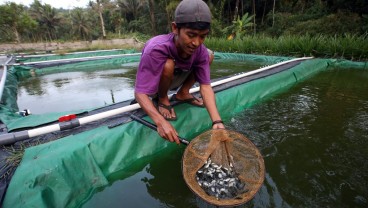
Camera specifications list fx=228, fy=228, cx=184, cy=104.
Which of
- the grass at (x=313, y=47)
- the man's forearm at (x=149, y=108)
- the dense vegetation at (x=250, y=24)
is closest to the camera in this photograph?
the man's forearm at (x=149, y=108)


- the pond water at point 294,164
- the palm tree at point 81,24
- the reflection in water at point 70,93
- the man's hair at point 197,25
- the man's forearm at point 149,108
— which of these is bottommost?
the pond water at point 294,164

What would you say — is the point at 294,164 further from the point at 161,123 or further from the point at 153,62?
the point at 153,62

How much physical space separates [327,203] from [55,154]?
1.59 metres

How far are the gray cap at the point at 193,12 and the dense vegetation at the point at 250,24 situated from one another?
5757 millimetres

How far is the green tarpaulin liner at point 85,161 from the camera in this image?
46.1 inches

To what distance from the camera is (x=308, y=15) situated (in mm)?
12180

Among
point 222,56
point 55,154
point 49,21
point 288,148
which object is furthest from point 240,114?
point 49,21

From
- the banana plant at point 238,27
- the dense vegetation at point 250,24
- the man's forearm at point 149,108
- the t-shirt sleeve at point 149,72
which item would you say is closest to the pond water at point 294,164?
the man's forearm at point 149,108

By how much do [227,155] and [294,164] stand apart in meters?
0.58

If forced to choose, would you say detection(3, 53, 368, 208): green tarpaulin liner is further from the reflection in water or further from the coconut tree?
the coconut tree

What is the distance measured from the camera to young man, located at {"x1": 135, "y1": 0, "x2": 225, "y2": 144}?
1335mm

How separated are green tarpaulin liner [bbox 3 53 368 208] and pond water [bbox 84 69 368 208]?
89 mm

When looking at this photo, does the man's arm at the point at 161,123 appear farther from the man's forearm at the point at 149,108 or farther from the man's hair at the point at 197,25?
the man's hair at the point at 197,25

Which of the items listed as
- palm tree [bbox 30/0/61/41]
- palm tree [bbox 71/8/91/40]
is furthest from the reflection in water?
palm tree [bbox 30/0/61/41]
